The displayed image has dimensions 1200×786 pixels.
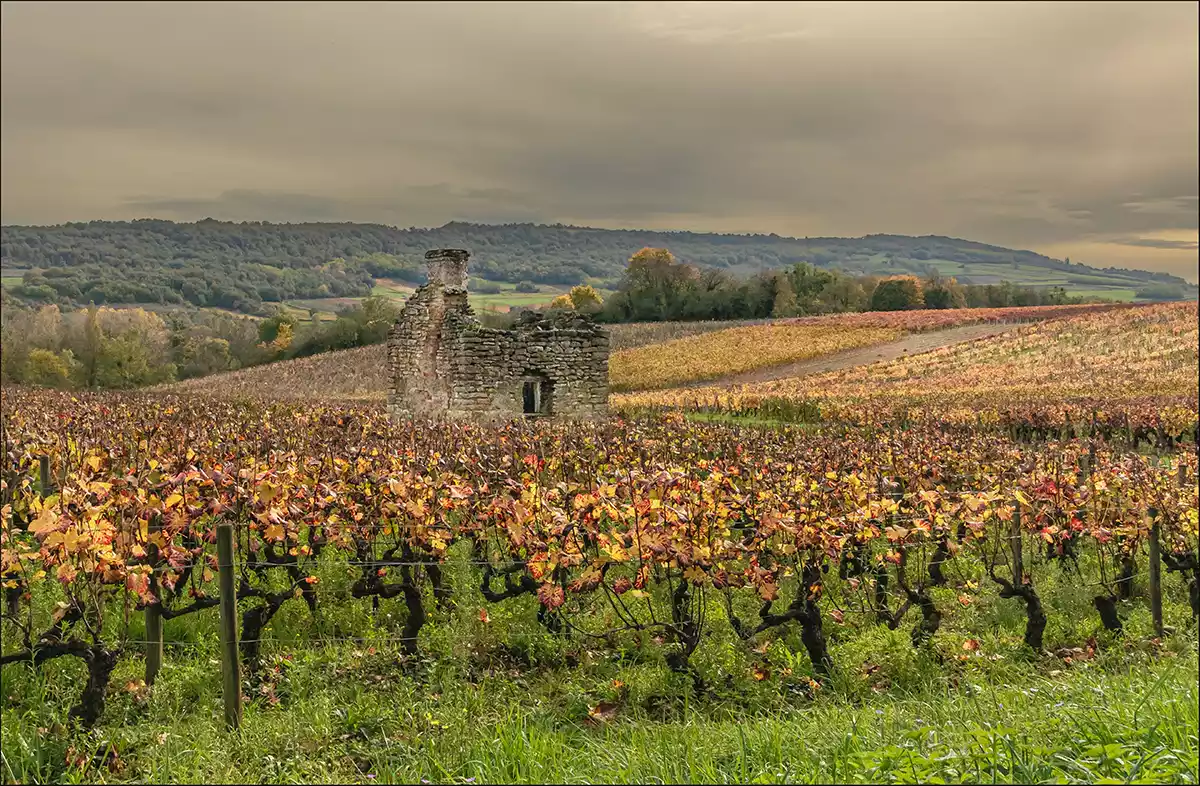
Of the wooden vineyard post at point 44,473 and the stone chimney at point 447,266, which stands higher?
the stone chimney at point 447,266

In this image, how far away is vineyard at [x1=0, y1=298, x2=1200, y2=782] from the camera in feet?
17.2

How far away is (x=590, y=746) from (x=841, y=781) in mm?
1589

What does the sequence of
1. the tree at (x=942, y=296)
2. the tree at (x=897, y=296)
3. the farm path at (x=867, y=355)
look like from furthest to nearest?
1. the tree at (x=942, y=296)
2. the tree at (x=897, y=296)
3. the farm path at (x=867, y=355)

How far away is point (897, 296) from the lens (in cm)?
9006

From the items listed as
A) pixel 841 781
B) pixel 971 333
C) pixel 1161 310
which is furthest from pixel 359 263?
pixel 841 781

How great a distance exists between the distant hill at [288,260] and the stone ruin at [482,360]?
91.9m

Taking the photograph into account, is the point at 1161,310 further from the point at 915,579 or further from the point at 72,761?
the point at 72,761

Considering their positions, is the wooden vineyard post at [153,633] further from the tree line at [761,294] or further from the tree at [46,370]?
the tree line at [761,294]

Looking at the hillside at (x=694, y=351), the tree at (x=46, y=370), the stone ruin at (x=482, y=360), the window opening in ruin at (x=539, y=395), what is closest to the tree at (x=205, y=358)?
the hillside at (x=694, y=351)

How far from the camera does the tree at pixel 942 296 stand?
94.1 metres

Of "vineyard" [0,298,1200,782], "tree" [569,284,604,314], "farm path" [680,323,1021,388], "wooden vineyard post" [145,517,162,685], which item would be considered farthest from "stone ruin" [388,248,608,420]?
"tree" [569,284,604,314]

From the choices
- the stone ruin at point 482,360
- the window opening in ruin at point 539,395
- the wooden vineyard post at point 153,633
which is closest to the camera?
the wooden vineyard post at point 153,633

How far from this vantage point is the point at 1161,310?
60.3m

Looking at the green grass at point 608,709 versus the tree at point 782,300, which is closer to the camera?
the green grass at point 608,709
